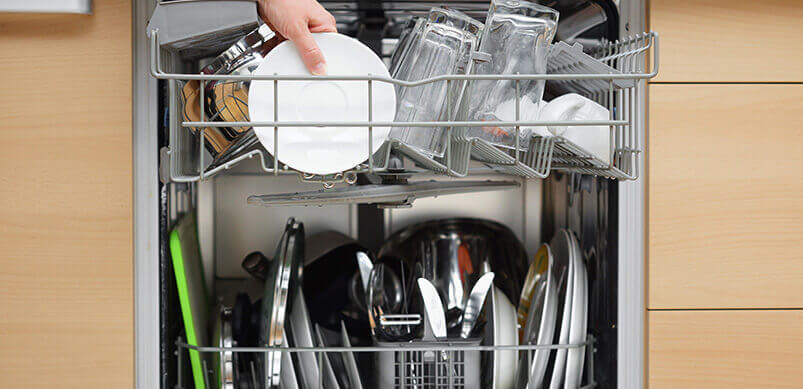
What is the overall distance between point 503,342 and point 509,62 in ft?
1.30

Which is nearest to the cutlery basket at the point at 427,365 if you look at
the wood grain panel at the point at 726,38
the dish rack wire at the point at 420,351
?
the dish rack wire at the point at 420,351

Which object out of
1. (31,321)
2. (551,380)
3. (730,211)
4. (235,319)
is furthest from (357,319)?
(730,211)

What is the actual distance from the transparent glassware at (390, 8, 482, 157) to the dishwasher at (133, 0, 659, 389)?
0.05ft

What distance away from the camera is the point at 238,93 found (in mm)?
712

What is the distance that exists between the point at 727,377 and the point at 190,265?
2.51 ft

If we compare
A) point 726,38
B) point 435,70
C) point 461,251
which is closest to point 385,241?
point 461,251

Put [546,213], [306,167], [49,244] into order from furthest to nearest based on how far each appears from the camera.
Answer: [546,213]
[49,244]
[306,167]

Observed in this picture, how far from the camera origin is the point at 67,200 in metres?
0.82

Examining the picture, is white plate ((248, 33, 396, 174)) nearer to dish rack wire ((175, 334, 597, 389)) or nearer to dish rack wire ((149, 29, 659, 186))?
dish rack wire ((149, 29, 659, 186))

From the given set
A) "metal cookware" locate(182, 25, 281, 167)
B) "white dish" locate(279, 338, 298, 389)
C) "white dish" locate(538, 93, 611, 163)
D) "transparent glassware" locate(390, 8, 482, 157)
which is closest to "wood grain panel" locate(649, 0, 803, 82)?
"white dish" locate(538, 93, 611, 163)

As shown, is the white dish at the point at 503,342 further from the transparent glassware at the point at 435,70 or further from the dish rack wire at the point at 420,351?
the transparent glassware at the point at 435,70

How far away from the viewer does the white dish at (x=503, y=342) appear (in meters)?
0.93

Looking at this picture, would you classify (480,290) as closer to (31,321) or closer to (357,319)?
(357,319)

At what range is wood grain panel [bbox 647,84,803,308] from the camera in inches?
33.2
